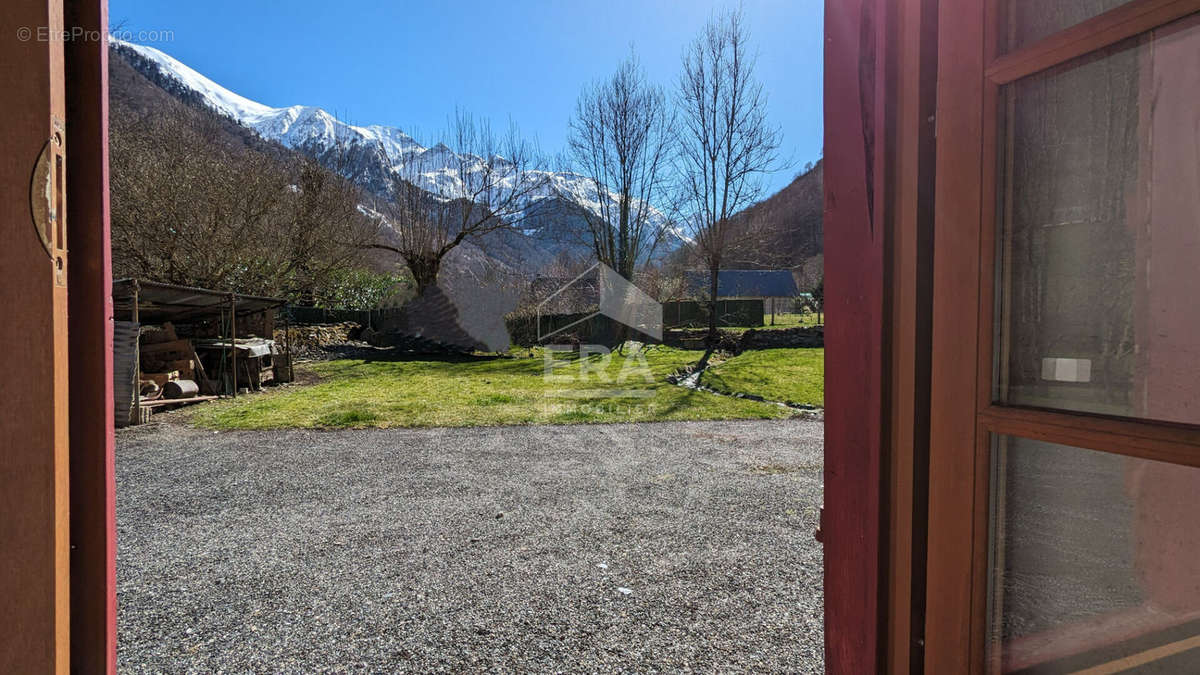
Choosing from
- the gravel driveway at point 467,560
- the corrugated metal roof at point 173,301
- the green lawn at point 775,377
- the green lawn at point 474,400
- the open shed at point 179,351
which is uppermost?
the corrugated metal roof at point 173,301

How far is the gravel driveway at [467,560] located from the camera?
204 cm

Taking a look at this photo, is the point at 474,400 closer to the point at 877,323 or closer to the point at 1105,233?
the point at 877,323

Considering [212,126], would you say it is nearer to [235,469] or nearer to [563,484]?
[235,469]

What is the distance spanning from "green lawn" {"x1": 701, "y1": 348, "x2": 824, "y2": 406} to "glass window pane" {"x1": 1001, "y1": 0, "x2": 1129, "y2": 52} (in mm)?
6613

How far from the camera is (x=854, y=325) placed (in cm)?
100

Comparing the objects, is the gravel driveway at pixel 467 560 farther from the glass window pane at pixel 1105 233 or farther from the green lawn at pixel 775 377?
the green lawn at pixel 775 377

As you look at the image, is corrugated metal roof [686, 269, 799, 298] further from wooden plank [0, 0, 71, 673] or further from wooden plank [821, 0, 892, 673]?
wooden plank [0, 0, 71, 673]

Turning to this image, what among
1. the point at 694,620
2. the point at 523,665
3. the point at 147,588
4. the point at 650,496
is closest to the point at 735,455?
the point at 650,496

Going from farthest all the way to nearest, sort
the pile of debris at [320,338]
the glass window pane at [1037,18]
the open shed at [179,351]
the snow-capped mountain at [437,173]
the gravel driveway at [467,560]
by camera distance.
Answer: the snow-capped mountain at [437,173] → the pile of debris at [320,338] → the open shed at [179,351] → the gravel driveway at [467,560] → the glass window pane at [1037,18]

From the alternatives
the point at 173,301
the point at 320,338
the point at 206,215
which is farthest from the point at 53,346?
the point at 320,338

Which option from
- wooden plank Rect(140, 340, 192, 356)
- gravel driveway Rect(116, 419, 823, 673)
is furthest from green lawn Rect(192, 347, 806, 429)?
gravel driveway Rect(116, 419, 823, 673)

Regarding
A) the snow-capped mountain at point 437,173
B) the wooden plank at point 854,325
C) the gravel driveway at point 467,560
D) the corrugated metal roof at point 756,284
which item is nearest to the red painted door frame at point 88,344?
the wooden plank at point 854,325

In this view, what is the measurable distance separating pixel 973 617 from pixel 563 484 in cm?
353

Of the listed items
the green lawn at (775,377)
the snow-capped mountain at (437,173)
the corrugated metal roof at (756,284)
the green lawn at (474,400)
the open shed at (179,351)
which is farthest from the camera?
the corrugated metal roof at (756,284)
